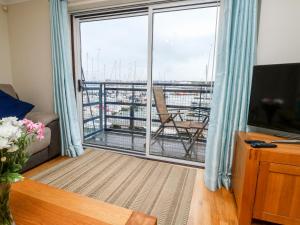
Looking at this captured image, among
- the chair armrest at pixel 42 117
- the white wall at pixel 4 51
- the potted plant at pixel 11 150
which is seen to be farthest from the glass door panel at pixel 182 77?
the white wall at pixel 4 51

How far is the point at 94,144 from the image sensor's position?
3.04 meters

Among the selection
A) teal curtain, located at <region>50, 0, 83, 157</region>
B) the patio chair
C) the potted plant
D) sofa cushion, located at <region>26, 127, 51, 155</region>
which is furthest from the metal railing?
the potted plant

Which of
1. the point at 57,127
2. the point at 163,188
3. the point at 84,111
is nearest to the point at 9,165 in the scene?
the point at 163,188

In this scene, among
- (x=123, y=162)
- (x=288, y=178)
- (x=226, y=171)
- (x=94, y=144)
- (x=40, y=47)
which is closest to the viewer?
(x=288, y=178)

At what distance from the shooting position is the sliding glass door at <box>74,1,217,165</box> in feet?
7.97

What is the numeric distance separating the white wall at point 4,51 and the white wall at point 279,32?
11.3 feet

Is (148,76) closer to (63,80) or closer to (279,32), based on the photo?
(63,80)

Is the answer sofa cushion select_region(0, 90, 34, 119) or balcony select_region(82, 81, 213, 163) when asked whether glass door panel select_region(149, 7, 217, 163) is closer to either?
balcony select_region(82, 81, 213, 163)

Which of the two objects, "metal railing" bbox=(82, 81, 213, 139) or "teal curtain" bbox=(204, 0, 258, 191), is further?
"metal railing" bbox=(82, 81, 213, 139)

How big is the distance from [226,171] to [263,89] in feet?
2.88

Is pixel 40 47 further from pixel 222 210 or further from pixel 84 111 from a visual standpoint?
pixel 222 210

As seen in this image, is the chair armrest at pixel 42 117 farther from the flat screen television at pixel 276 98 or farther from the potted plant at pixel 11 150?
the flat screen television at pixel 276 98

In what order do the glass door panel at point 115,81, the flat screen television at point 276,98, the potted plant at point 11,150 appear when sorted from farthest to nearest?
the glass door panel at point 115,81, the flat screen television at point 276,98, the potted plant at point 11,150

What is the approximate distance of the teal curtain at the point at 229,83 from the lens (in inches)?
66.1
